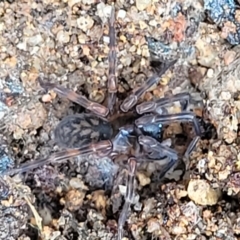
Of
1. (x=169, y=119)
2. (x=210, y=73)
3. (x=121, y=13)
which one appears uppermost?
(x=121, y=13)

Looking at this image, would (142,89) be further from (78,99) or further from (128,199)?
(128,199)

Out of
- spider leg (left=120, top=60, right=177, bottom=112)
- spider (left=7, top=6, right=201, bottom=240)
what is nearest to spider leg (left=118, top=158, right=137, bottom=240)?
spider (left=7, top=6, right=201, bottom=240)

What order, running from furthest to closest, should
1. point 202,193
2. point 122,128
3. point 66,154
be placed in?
point 122,128, point 66,154, point 202,193

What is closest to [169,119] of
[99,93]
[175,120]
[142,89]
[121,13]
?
[175,120]

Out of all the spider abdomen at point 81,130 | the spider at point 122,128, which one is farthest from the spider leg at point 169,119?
the spider abdomen at point 81,130

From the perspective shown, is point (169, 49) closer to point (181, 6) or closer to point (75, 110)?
point (181, 6)

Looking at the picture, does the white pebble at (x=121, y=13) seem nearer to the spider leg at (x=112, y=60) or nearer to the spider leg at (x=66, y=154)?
the spider leg at (x=112, y=60)

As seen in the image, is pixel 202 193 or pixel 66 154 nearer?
pixel 202 193
